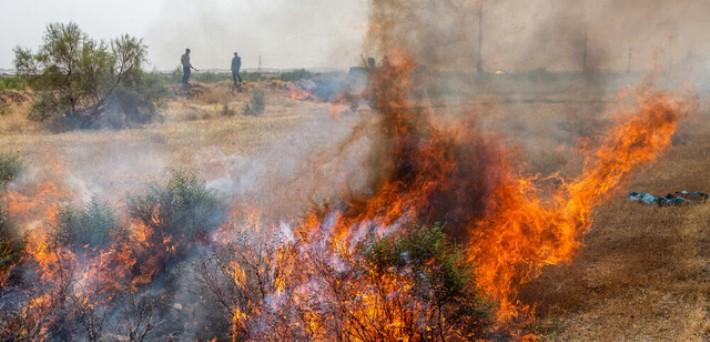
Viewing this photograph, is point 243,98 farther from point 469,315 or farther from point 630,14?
point 469,315

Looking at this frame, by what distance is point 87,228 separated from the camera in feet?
30.9

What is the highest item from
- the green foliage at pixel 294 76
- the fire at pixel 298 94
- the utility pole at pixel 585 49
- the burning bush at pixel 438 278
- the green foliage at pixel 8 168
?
the utility pole at pixel 585 49

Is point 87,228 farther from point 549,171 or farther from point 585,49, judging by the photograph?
point 549,171

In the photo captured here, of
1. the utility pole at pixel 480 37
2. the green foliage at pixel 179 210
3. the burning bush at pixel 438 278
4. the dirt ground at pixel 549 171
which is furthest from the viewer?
the utility pole at pixel 480 37

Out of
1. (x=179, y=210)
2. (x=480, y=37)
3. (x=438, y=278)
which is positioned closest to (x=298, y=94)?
(x=480, y=37)

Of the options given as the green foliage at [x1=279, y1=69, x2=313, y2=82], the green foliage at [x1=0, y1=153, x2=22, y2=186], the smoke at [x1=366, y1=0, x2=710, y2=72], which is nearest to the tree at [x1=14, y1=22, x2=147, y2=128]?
the green foliage at [x1=0, y1=153, x2=22, y2=186]

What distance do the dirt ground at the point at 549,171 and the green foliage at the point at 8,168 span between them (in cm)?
116

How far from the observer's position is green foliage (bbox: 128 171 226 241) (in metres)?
10.1

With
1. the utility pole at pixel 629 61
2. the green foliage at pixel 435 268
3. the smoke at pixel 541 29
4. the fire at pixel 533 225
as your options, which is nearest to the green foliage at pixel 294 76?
the utility pole at pixel 629 61

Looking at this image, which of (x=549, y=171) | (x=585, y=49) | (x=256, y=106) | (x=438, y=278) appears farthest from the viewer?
(x=256, y=106)

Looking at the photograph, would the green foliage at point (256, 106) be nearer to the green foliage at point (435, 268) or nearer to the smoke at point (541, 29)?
the smoke at point (541, 29)

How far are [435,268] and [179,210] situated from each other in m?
4.89

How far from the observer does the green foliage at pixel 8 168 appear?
39.5 feet

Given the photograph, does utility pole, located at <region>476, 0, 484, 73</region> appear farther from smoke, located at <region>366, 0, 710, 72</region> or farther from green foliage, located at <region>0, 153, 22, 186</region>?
green foliage, located at <region>0, 153, 22, 186</region>
